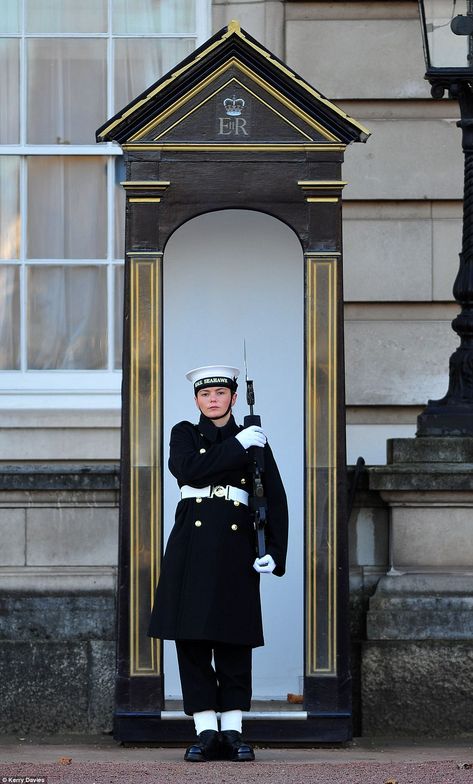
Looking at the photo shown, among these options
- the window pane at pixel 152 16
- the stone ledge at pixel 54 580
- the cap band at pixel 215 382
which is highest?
the window pane at pixel 152 16

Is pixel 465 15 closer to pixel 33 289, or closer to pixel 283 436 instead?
pixel 283 436

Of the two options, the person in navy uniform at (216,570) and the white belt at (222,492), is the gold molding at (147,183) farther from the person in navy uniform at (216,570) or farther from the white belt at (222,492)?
the white belt at (222,492)

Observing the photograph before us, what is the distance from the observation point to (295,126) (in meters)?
7.66

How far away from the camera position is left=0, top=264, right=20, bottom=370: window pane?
9.95 m

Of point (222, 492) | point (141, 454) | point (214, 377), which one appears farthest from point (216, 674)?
point (214, 377)

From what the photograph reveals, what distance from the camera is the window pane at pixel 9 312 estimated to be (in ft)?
32.6

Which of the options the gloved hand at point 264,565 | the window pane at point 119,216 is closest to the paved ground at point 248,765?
the gloved hand at point 264,565

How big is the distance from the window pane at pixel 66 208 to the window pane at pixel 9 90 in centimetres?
19

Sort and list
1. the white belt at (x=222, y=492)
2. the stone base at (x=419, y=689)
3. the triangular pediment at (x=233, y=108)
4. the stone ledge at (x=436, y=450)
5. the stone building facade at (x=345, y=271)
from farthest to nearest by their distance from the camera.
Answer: the stone building facade at (x=345, y=271), the stone ledge at (x=436, y=450), the stone base at (x=419, y=689), the triangular pediment at (x=233, y=108), the white belt at (x=222, y=492)

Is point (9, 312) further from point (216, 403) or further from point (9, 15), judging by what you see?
point (216, 403)

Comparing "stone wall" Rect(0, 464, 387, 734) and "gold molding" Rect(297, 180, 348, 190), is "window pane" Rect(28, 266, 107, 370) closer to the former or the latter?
"stone wall" Rect(0, 464, 387, 734)

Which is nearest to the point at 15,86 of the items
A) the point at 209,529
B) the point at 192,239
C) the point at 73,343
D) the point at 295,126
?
the point at 73,343

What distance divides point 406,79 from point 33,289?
235 centimetres

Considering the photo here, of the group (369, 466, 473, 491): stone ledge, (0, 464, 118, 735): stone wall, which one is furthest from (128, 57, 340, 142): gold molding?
(0, 464, 118, 735): stone wall
